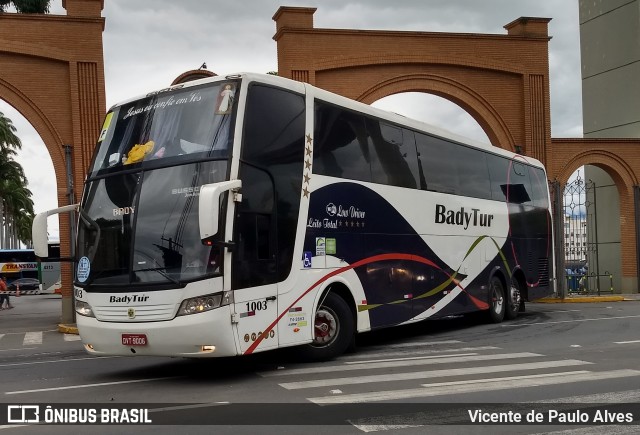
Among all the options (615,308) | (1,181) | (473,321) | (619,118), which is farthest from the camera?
(1,181)

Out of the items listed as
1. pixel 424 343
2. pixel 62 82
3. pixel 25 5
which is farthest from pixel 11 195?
pixel 424 343

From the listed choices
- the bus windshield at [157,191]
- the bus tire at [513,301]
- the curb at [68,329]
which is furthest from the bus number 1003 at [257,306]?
the curb at [68,329]

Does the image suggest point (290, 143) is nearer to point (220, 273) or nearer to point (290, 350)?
point (220, 273)

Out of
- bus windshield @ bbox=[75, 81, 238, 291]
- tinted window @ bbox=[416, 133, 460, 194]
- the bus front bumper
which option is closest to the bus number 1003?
the bus front bumper

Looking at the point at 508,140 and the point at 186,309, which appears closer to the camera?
the point at 186,309

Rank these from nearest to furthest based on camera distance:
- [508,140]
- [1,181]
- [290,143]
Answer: [290,143] < [508,140] < [1,181]

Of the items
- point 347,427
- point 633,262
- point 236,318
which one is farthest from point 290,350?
point 633,262

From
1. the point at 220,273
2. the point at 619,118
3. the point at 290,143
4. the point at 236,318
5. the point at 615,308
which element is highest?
the point at 619,118

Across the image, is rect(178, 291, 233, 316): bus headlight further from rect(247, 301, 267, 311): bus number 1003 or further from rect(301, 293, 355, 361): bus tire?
rect(301, 293, 355, 361): bus tire

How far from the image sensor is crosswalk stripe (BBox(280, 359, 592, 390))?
28.4 ft

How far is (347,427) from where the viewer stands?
21.0 feet

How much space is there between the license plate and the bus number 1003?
1.32 metres

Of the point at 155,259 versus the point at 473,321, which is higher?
the point at 155,259

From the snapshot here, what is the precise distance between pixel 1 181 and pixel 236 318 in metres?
64.6
